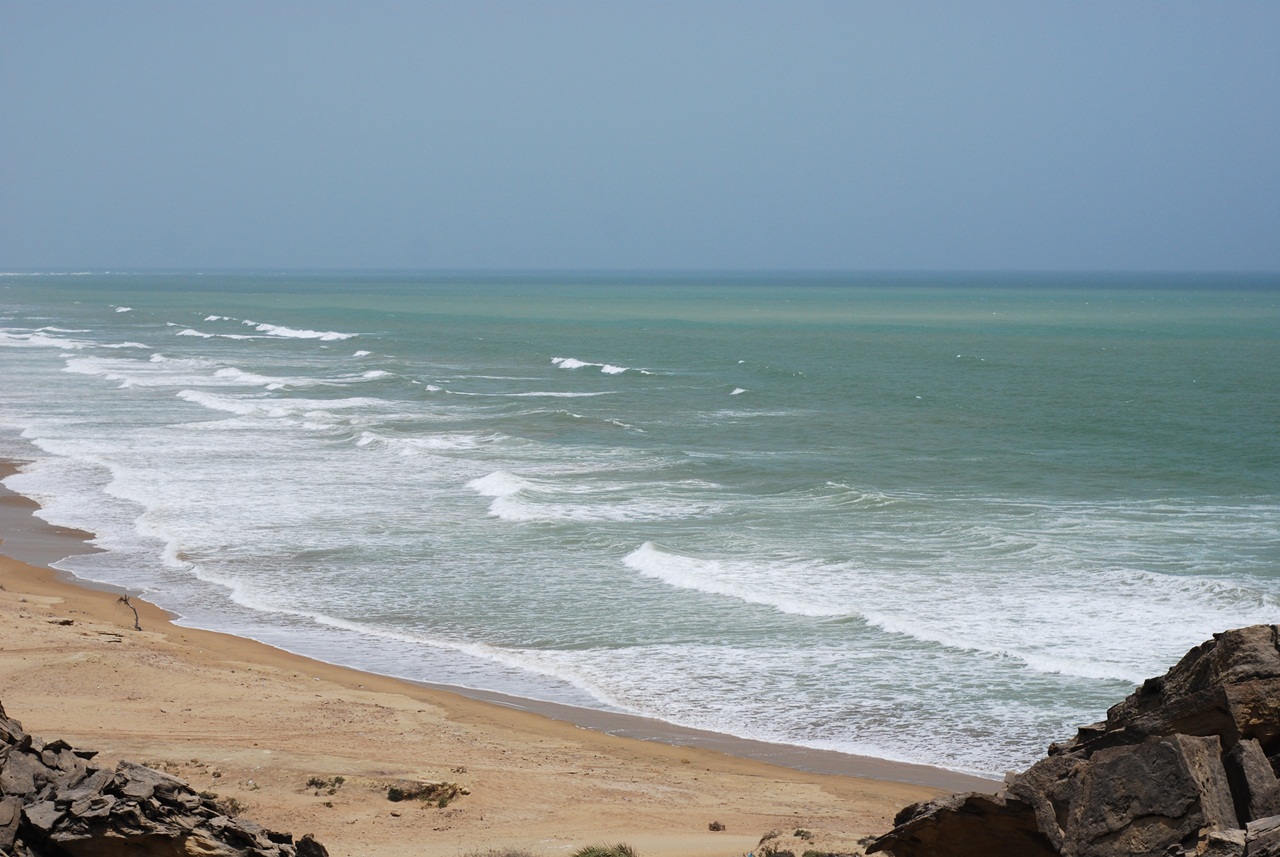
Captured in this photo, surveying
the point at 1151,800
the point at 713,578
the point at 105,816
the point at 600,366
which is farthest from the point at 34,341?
the point at 1151,800

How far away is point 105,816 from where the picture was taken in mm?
8750

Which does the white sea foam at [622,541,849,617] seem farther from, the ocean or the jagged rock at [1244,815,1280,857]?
the jagged rock at [1244,815,1280,857]

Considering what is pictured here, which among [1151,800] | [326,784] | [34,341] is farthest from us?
[34,341]

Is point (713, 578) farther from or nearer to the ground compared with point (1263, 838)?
nearer to the ground

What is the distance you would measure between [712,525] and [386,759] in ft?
49.4

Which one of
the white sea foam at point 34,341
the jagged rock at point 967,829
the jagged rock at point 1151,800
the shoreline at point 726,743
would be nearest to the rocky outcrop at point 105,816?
the jagged rock at point 967,829

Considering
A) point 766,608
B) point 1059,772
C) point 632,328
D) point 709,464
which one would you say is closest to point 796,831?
point 1059,772

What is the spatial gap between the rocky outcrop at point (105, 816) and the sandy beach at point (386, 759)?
288 cm

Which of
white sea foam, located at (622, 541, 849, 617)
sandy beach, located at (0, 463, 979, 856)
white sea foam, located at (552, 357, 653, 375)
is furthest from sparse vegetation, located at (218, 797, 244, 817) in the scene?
white sea foam, located at (552, 357, 653, 375)

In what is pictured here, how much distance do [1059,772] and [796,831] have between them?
14.2 ft

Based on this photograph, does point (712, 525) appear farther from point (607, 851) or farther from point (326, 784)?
point (607, 851)

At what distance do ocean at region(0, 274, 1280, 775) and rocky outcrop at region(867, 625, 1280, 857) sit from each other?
23.0ft

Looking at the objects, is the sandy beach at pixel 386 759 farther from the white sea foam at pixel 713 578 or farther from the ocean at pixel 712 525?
the white sea foam at pixel 713 578

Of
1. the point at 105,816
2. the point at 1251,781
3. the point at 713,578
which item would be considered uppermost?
the point at 1251,781
